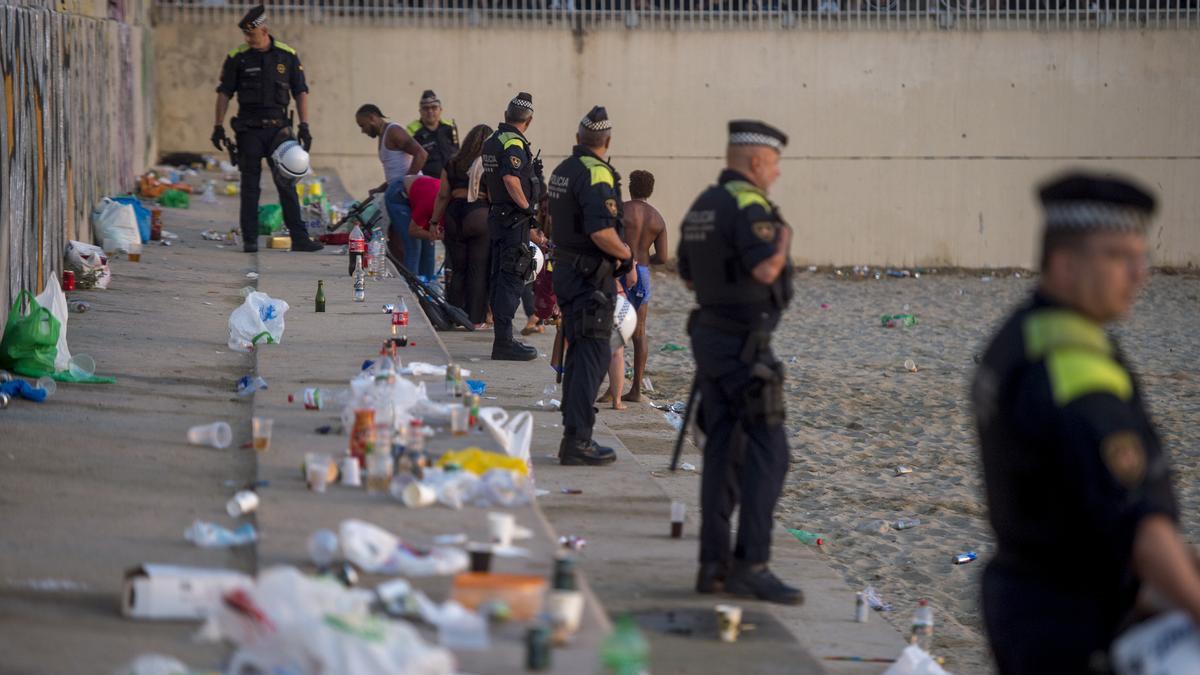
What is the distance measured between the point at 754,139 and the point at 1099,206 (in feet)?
9.55

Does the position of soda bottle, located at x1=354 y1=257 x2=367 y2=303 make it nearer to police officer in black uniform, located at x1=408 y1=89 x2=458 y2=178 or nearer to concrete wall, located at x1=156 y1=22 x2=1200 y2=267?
police officer in black uniform, located at x1=408 y1=89 x2=458 y2=178

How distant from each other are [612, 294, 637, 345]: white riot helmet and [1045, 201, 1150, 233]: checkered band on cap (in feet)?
22.1

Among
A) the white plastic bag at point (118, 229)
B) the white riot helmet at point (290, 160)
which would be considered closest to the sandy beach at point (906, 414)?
the white riot helmet at point (290, 160)

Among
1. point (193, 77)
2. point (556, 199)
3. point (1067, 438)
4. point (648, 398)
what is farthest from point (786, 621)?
point (193, 77)

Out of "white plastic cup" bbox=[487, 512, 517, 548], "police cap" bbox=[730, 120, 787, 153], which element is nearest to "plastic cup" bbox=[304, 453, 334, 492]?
"white plastic cup" bbox=[487, 512, 517, 548]

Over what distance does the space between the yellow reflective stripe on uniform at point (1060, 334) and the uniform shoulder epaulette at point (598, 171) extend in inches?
192

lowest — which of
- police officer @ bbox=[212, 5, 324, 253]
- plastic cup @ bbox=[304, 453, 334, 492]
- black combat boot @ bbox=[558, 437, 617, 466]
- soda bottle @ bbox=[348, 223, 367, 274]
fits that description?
black combat boot @ bbox=[558, 437, 617, 466]

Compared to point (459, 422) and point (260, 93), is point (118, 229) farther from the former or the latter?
point (459, 422)

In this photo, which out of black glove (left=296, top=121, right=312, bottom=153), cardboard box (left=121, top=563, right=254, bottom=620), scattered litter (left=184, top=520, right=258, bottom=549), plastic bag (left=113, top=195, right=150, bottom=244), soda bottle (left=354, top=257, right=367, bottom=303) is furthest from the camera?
plastic bag (left=113, top=195, right=150, bottom=244)

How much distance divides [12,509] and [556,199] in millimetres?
3410

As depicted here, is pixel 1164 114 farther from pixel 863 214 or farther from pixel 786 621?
pixel 786 621

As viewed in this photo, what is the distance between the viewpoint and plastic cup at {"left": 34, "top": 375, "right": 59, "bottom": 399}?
26.9 feet

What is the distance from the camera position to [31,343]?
331 inches

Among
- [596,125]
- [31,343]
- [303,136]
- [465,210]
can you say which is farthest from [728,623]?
[303,136]
